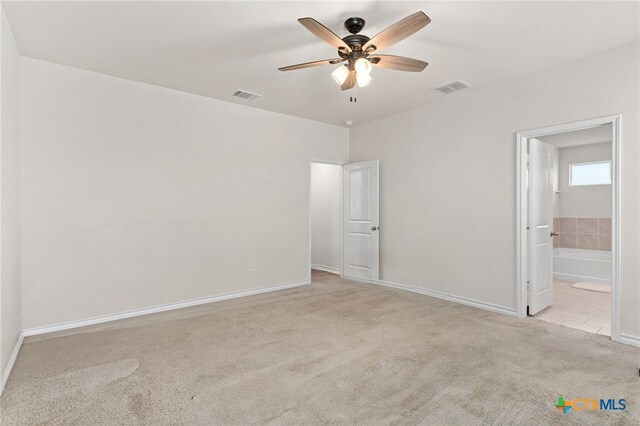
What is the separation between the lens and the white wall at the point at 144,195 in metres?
3.41

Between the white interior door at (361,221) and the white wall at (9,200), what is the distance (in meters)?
4.35

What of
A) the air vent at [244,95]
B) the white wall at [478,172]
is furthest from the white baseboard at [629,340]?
the air vent at [244,95]

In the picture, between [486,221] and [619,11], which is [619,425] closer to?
[486,221]

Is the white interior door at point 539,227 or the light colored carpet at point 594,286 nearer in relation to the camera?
the white interior door at point 539,227

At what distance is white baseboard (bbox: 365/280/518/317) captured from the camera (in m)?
3.98

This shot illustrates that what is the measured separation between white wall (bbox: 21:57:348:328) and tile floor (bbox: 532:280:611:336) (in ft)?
11.3

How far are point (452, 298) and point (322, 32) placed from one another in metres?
3.65

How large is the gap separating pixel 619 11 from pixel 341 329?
350 cm

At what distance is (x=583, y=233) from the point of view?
6.40 metres

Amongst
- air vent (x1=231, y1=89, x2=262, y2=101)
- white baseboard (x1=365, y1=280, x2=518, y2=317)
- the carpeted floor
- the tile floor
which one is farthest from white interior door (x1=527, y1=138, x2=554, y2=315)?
air vent (x1=231, y1=89, x2=262, y2=101)

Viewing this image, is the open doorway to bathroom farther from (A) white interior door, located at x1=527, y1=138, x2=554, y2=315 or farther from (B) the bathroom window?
(B) the bathroom window

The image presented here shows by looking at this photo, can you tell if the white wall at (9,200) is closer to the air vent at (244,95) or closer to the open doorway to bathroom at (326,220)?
the air vent at (244,95)

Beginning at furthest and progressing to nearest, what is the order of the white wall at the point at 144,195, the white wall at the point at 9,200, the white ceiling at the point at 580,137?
the white ceiling at the point at 580,137
the white wall at the point at 144,195
the white wall at the point at 9,200

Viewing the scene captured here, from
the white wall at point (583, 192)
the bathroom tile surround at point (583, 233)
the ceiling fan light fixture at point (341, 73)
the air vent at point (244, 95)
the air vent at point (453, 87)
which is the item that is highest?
the air vent at point (244, 95)
